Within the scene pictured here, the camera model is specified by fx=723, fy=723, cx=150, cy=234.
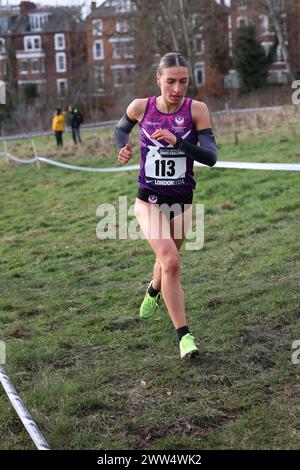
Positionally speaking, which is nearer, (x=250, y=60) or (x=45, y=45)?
(x=250, y=60)

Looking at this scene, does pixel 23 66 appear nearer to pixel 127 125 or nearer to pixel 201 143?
pixel 127 125

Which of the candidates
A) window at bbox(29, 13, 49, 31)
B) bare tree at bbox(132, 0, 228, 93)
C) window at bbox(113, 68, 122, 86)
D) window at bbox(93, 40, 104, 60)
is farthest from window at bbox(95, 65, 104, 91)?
window at bbox(29, 13, 49, 31)

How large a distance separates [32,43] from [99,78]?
2098 centimetres

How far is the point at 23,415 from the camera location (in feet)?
13.5

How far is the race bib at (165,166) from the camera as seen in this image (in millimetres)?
5293

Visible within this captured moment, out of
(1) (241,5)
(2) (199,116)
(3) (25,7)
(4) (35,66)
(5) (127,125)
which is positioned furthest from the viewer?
(3) (25,7)

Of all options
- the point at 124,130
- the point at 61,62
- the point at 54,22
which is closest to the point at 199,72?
the point at 61,62

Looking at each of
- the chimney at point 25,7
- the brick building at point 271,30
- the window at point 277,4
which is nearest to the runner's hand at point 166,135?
the window at point 277,4

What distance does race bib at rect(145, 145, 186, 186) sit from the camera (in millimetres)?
5293

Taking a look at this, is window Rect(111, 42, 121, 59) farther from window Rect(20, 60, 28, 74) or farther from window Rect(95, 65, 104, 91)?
window Rect(20, 60, 28, 74)

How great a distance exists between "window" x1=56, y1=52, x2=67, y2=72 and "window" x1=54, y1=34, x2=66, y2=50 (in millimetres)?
762

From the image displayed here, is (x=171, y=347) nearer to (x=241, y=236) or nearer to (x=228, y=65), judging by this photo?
(x=241, y=236)

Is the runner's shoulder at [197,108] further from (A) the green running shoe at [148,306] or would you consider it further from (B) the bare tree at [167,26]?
(B) the bare tree at [167,26]
